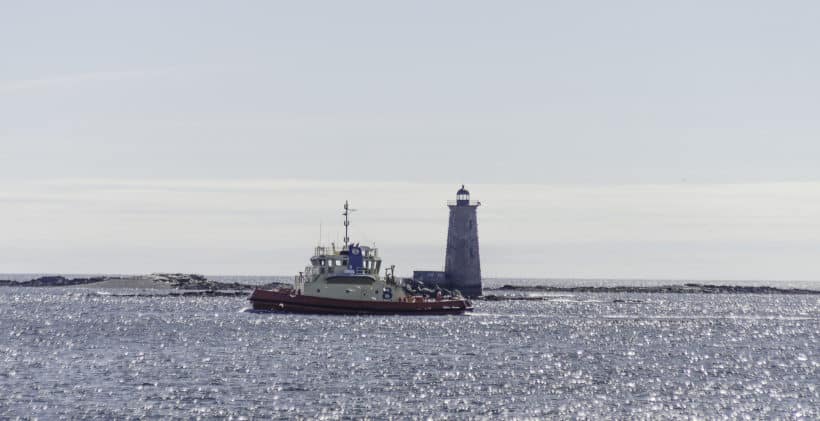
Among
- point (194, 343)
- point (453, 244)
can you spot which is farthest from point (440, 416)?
point (453, 244)

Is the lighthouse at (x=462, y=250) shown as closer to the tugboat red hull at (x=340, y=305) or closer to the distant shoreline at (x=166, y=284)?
the tugboat red hull at (x=340, y=305)

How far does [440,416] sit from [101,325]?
147ft

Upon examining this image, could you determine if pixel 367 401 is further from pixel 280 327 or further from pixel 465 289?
pixel 465 289

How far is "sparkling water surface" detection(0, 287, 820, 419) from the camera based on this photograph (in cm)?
4100

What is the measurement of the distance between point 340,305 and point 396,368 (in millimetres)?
35512

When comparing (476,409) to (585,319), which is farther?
(585,319)

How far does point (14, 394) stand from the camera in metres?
42.2

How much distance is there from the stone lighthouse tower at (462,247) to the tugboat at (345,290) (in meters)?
20.9

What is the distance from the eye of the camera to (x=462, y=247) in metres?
111

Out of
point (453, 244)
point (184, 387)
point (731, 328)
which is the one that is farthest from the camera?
point (453, 244)

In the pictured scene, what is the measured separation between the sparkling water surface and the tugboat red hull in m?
1.23

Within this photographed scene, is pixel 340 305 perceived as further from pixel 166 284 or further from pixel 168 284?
pixel 168 284

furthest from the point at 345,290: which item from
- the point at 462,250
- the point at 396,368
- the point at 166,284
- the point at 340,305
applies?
the point at 166,284

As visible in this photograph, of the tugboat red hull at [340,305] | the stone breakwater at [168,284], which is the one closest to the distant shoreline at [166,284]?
the stone breakwater at [168,284]
